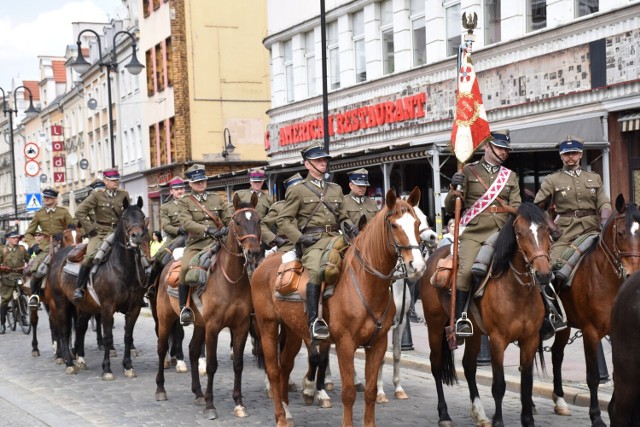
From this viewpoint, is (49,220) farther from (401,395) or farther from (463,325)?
(463,325)

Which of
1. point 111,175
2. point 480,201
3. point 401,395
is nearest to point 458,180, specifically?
point 480,201

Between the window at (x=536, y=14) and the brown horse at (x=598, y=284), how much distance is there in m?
13.4

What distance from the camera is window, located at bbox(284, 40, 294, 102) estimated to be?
3484 cm

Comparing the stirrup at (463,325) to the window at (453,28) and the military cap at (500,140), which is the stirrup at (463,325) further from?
the window at (453,28)

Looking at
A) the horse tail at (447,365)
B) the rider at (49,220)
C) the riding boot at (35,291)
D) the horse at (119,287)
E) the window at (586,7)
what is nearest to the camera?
the horse tail at (447,365)

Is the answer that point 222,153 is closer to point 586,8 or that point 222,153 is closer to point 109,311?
point 586,8

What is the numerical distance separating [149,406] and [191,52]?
36746 mm

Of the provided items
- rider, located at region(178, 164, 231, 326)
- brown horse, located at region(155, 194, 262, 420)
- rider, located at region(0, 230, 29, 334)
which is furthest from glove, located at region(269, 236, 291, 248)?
rider, located at region(0, 230, 29, 334)

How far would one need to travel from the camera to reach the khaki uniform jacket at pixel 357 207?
10.9 m

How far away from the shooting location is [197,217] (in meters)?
12.7

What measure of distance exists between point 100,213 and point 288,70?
2055 centimetres

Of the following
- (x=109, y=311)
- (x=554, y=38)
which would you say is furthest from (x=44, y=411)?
(x=554, y=38)

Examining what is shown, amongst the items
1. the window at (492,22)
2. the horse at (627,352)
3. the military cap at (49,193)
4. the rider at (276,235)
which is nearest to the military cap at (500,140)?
the rider at (276,235)

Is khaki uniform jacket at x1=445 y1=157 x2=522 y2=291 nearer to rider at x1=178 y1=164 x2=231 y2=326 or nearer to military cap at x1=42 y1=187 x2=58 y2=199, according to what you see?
rider at x1=178 y1=164 x2=231 y2=326
